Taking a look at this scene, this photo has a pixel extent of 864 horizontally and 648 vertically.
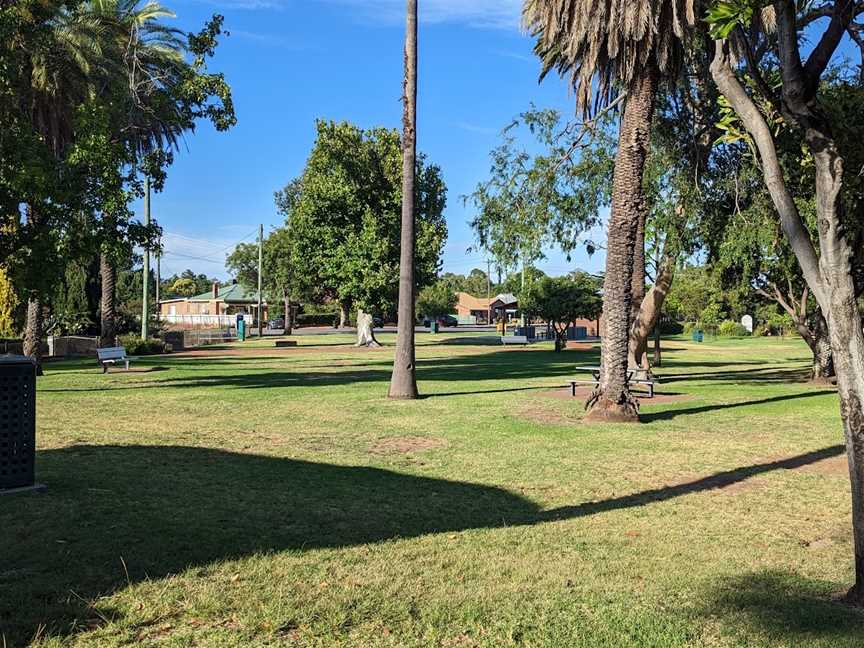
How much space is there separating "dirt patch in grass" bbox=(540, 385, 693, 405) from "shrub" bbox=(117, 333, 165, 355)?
2338cm

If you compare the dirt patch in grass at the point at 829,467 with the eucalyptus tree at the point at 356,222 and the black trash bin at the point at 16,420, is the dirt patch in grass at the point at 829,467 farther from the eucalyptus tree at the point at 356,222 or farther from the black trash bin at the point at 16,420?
the eucalyptus tree at the point at 356,222

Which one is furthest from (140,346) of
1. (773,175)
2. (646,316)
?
(773,175)

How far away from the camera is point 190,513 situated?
23.4 ft

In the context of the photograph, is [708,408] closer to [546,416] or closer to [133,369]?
[546,416]

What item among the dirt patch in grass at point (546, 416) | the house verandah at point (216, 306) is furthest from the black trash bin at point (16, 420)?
the house verandah at point (216, 306)

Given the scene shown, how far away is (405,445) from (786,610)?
7335mm

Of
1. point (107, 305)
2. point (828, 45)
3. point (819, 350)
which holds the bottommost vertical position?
point (819, 350)

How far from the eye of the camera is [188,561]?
5672 millimetres

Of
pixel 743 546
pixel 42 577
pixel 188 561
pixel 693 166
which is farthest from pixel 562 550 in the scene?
pixel 693 166

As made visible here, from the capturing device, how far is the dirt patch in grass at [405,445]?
1123 cm

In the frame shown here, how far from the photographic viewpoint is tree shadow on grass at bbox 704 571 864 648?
450cm

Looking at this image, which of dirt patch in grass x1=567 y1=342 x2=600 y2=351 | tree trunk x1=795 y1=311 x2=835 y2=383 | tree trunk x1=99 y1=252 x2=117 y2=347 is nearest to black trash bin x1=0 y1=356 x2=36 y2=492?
tree trunk x1=795 y1=311 x2=835 y2=383

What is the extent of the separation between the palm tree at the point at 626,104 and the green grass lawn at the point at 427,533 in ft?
4.08

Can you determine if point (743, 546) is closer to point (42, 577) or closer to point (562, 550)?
point (562, 550)
